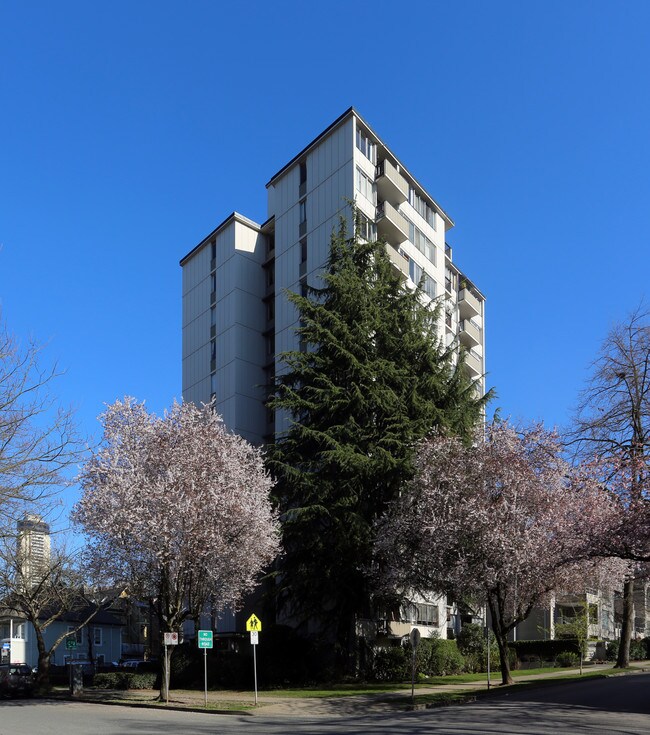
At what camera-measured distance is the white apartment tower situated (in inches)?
2062

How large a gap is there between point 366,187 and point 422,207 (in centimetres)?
965

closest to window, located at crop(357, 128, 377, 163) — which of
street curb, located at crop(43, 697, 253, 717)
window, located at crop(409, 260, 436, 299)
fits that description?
window, located at crop(409, 260, 436, 299)

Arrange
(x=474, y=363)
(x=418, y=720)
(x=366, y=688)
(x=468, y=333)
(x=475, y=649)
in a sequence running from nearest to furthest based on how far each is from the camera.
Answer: (x=418, y=720) → (x=366, y=688) → (x=475, y=649) → (x=468, y=333) → (x=474, y=363)

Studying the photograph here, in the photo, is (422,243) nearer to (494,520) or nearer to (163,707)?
(494,520)

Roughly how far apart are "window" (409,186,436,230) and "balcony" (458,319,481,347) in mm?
11778

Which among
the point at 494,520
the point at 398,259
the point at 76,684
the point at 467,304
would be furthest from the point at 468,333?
the point at 76,684

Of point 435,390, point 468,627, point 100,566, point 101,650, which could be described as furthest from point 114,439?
point 101,650

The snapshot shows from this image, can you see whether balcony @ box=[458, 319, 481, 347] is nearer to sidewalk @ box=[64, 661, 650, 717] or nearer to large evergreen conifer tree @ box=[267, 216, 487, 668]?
large evergreen conifer tree @ box=[267, 216, 487, 668]

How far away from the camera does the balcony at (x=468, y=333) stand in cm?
7131

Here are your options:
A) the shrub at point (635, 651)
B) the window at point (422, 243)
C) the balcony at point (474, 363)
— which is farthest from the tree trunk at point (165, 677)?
the balcony at point (474, 363)

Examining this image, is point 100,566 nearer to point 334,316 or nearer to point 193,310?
point 334,316

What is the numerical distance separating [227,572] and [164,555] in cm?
285

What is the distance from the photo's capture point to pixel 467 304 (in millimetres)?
74312

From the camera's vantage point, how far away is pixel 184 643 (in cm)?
3791
